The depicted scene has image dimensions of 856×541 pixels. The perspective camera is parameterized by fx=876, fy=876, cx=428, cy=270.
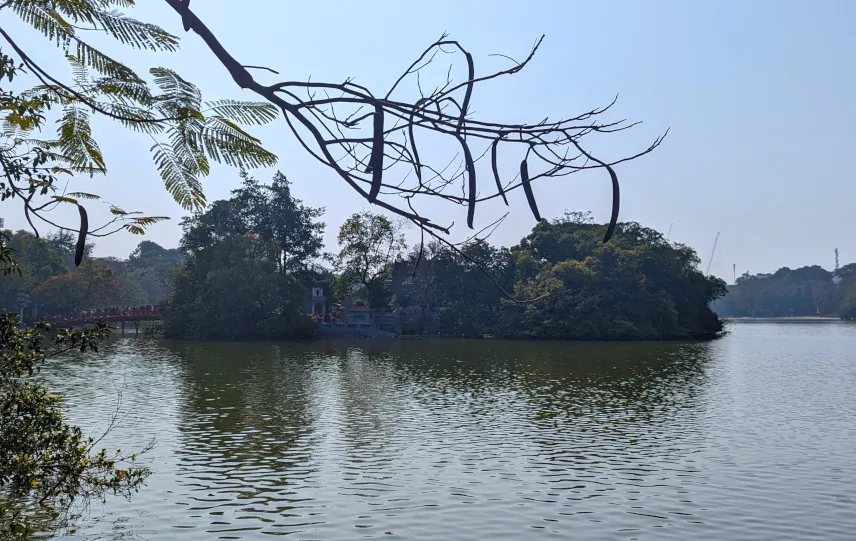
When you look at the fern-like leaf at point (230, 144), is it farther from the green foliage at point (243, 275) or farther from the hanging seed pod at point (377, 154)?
the green foliage at point (243, 275)

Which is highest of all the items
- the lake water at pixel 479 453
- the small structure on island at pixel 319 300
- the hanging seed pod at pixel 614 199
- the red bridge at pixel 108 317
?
the small structure on island at pixel 319 300

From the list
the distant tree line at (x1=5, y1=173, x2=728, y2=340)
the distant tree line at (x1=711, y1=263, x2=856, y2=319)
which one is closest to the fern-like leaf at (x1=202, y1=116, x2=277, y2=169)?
the distant tree line at (x1=5, y1=173, x2=728, y2=340)

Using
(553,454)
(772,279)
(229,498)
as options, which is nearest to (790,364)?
(553,454)

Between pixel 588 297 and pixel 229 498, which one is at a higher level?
pixel 588 297

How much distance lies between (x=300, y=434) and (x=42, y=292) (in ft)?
199

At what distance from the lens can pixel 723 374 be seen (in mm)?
36781

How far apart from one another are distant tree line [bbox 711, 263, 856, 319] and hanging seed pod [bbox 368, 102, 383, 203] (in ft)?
520

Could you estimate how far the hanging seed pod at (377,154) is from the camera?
6.17ft

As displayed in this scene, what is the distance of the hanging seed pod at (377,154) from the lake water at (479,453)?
1055 cm

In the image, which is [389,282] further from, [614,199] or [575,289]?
[614,199]

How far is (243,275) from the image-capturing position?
61938mm

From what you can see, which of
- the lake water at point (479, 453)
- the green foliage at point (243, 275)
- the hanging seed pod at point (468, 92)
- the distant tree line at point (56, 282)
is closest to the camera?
the hanging seed pod at point (468, 92)

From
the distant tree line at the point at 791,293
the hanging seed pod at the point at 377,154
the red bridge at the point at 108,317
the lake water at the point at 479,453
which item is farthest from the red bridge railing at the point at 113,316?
the distant tree line at the point at 791,293

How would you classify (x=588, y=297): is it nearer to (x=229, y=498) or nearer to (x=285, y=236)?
(x=285, y=236)
